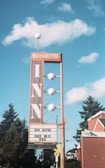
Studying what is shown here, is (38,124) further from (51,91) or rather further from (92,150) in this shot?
(92,150)

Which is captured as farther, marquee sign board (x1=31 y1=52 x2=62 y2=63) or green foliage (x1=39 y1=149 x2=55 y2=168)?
green foliage (x1=39 y1=149 x2=55 y2=168)

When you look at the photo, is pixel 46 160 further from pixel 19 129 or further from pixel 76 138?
pixel 76 138

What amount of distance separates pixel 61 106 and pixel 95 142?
27908 mm

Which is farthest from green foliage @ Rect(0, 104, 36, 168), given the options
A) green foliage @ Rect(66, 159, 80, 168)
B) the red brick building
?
the red brick building

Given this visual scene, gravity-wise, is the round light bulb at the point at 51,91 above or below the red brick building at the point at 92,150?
above

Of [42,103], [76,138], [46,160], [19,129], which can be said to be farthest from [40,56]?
[76,138]

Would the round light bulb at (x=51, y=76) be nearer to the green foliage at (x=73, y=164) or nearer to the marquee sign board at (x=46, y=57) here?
the marquee sign board at (x=46, y=57)

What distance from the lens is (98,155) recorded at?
1615 inches

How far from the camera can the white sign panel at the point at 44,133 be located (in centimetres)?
1480

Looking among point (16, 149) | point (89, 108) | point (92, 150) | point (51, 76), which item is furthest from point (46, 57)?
point (89, 108)

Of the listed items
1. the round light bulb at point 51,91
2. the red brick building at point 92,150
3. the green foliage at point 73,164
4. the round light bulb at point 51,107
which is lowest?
the green foliage at point 73,164

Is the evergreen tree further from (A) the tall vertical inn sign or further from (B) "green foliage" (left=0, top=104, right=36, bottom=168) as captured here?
(A) the tall vertical inn sign

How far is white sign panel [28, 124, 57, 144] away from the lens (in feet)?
48.6

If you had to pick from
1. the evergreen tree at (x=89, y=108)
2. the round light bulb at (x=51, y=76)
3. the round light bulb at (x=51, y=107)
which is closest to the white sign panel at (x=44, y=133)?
the round light bulb at (x=51, y=107)
